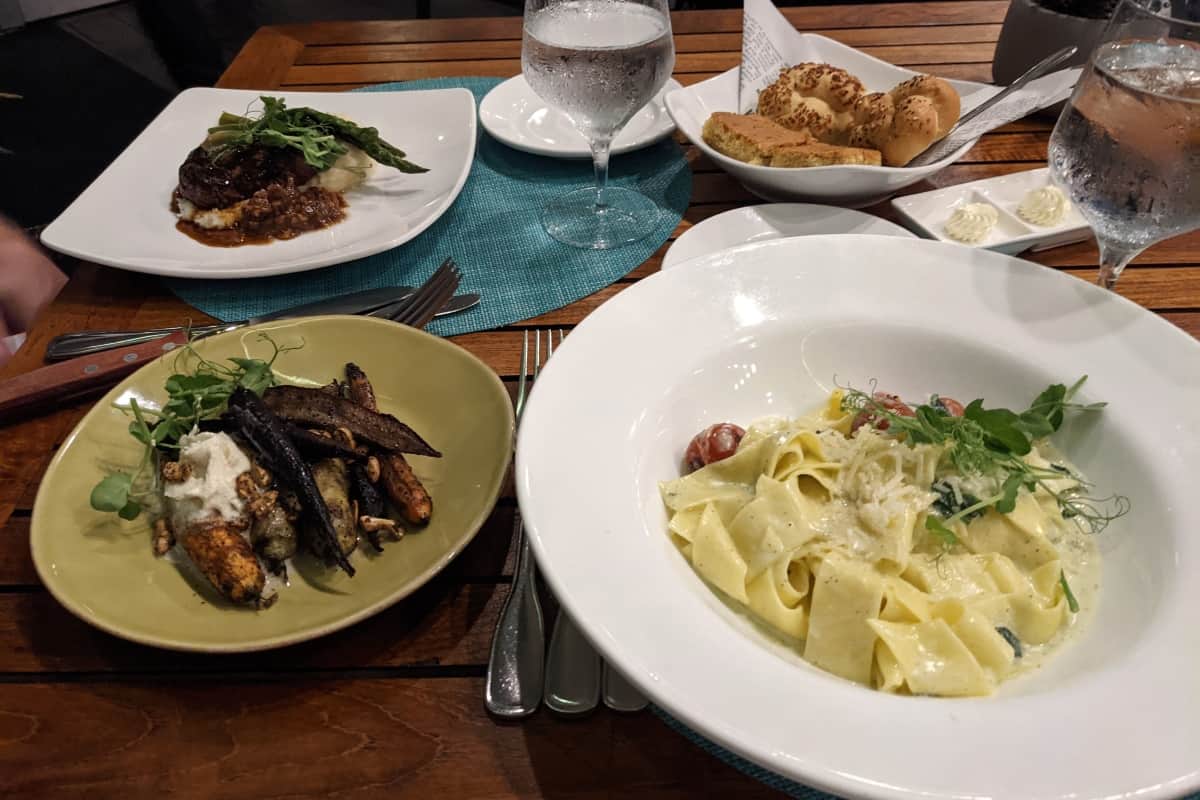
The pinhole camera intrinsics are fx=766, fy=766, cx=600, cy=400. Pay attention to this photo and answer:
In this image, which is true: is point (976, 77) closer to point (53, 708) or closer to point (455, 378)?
point (455, 378)

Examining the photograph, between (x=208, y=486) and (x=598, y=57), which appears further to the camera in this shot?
(x=598, y=57)

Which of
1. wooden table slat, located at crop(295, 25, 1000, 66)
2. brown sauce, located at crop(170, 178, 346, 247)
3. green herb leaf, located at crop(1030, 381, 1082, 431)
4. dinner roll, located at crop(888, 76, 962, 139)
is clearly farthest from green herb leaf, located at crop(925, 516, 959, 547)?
wooden table slat, located at crop(295, 25, 1000, 66)

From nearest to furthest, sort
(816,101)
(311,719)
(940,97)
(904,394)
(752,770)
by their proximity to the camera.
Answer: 1. (752,770)
2. (311,719)
3. (904,394)
4. (940,97)
5. (816,101)

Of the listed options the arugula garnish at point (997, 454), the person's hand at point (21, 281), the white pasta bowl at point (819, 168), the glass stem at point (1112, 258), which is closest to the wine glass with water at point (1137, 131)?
the glass stem at point (1112, 258)

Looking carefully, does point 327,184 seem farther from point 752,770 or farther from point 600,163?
point 752,770

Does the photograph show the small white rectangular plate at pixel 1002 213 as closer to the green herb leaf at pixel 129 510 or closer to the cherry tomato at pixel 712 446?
the cherry tomato at pixel 712 446

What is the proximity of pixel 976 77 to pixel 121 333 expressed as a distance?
9.38 feet

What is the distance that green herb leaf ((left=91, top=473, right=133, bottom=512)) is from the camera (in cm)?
120

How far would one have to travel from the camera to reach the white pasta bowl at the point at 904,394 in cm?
80

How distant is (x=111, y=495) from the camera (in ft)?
3.94

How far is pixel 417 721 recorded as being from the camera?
3.49 feet

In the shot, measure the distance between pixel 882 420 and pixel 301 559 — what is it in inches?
38.8

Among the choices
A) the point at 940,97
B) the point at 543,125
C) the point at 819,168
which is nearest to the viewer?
the point at 819,168

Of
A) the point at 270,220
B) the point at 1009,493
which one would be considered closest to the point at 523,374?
the point at 1009,493
